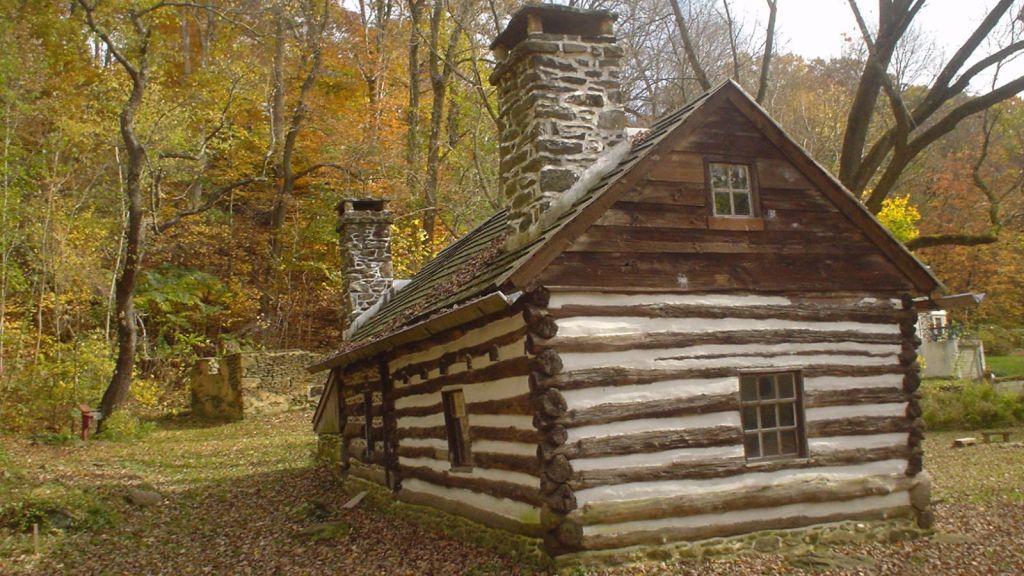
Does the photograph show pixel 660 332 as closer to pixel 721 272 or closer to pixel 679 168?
pixel 721 272

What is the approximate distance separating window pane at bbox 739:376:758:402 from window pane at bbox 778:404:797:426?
40cm

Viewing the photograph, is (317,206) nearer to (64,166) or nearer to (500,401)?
(64,166)

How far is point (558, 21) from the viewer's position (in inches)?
384

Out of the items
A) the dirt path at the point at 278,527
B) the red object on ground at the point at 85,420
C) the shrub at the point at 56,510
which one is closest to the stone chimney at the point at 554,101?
the dirt path at the point at 278,527

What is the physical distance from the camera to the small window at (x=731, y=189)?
9.41 metres


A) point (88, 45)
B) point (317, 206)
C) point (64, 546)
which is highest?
point (88, 45)

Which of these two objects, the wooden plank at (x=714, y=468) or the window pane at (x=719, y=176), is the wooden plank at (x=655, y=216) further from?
the wooden plank at (x=714, y=468)

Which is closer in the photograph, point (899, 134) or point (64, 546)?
point (64, 546)

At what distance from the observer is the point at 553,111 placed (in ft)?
31.0

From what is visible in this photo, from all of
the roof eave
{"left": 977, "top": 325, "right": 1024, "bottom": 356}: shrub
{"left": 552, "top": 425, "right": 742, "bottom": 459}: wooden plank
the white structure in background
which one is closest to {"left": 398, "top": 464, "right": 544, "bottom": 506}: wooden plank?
{"left": 552, "top": 425, "right": 742, "bottom": 459}: wooden plank

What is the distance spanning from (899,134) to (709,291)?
293 inches

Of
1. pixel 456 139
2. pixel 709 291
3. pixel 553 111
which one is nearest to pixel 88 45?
pixel 456 139

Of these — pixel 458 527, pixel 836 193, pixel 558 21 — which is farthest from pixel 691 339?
pixel 558 21

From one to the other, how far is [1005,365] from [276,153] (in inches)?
1135
